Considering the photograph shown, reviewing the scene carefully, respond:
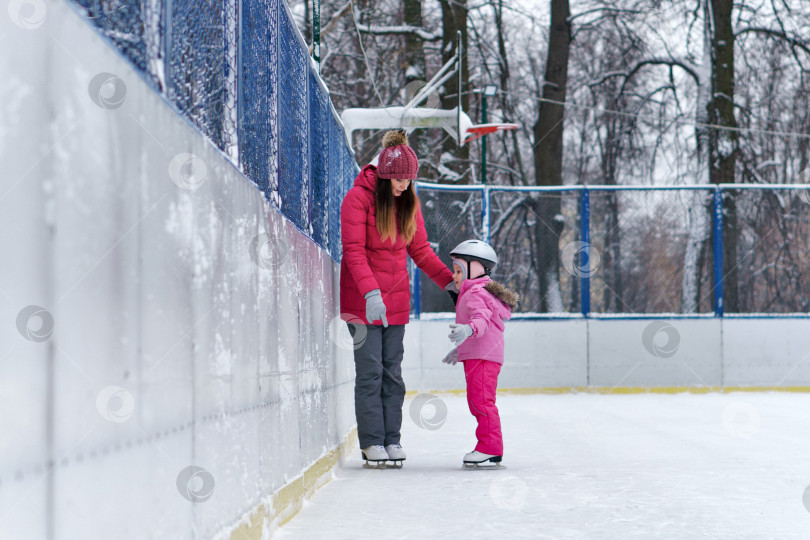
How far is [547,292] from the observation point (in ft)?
35.9

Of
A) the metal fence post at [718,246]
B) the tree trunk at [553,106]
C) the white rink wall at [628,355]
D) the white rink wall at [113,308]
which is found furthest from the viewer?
the tree trunk at [553,106]

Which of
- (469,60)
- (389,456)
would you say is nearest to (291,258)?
(389,456)

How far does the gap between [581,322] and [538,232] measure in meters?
1.17

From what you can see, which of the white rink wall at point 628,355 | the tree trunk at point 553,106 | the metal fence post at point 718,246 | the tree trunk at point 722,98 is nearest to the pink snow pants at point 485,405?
the white rink wall at point 628,355

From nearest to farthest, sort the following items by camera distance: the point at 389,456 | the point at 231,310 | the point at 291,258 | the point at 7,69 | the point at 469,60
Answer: the point at 7,69
the point at 231,310
the point at 291,258
the point at 389,456
the point at 469,60

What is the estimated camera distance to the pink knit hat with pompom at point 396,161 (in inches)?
188

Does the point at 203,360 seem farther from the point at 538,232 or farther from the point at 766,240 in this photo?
the point at 766,240

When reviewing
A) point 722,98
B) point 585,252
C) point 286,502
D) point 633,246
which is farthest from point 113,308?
point 722,98

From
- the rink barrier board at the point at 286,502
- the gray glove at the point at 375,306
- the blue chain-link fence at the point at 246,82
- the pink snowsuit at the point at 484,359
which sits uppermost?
the blue chain-link fence at the point at 246,82

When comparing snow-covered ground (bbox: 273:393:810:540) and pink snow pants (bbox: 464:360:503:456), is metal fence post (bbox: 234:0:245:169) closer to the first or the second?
snow-covered ground (bbox: 273:393:810:540)

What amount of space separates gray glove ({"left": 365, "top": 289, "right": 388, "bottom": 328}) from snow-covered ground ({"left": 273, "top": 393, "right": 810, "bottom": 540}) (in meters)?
0.76

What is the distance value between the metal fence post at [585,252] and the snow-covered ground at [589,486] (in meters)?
3.48

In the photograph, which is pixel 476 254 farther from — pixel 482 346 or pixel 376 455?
pixel 376 455

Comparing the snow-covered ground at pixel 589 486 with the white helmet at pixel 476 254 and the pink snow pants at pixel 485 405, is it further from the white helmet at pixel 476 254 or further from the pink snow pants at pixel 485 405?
the white helmet at pixel 476 254
